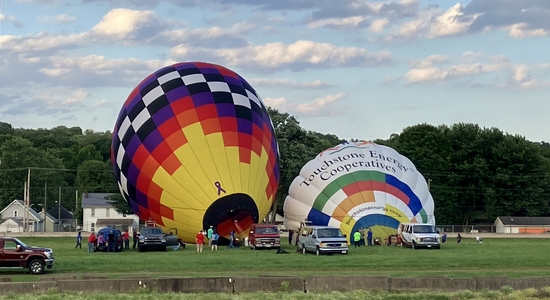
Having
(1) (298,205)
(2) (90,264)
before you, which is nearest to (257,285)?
(2) (90,264)

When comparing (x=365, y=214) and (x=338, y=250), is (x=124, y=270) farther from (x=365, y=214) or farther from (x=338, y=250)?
(x=365, y=214)

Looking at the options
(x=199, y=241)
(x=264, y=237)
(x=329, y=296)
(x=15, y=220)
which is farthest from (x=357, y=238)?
(x=15, y=220)

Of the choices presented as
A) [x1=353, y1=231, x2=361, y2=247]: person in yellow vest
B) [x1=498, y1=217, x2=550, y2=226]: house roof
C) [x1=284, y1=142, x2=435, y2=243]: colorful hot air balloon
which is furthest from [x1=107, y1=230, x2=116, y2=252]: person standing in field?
[x1=498, y1=217, x2=550, y2=226]: house roof

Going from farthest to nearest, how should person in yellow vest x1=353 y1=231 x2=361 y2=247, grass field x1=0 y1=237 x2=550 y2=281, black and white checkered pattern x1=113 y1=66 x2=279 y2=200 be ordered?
1. person in yellow vest x1=353 y1=231 x2=361 y2=247
2. black and white checkered pattern x1=113 y1=66 x2=279 y2=200
3. grass field x1=0 y1=237 x2=550 y2=281

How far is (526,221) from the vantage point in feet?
274

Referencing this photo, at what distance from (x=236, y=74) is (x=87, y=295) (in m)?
25.6

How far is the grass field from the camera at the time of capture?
2581cm

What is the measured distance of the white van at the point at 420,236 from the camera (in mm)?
39562

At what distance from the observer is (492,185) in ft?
288

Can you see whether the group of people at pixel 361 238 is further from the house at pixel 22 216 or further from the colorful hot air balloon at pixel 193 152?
the house at pixel 22 216

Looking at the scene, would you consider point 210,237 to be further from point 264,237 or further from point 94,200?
point 94,200

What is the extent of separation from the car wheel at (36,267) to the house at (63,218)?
255 feet

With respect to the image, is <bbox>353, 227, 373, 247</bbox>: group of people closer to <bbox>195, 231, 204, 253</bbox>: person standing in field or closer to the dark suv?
<bbox>195, 231, 204, 253</bbox>: person standing in field

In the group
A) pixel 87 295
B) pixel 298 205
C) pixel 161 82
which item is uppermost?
pixel 161 82
